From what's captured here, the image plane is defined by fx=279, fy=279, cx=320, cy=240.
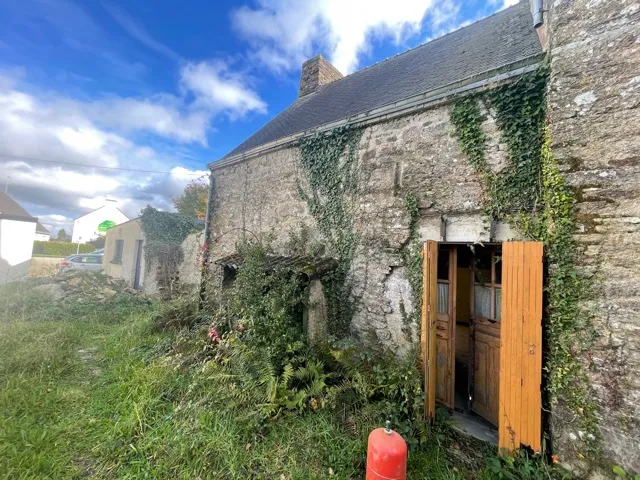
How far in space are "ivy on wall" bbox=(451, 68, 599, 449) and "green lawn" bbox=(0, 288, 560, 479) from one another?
1.27 meters

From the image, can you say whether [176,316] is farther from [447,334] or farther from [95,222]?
[95,222]

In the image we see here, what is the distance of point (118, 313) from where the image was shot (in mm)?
8172

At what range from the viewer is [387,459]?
218 centimetres

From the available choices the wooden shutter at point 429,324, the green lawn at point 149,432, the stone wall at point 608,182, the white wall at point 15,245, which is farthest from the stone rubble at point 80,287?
the stone wall at point 608,182

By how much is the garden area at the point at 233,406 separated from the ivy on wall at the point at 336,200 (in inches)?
27.1

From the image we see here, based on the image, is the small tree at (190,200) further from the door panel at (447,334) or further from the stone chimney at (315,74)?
the door panel at (447,334)

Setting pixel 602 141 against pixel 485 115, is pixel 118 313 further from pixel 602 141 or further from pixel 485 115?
pixel 602 141

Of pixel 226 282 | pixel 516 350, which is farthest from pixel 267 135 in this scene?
pixel 516 350

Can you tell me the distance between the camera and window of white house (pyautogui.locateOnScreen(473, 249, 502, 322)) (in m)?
3.67

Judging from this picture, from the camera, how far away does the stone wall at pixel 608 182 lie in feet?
7.99

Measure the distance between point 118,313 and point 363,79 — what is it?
9668 mm

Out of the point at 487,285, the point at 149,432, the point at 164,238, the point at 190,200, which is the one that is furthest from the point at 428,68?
the point at 190,200

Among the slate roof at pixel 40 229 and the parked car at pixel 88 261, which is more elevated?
the slate roof at pixel 40 229

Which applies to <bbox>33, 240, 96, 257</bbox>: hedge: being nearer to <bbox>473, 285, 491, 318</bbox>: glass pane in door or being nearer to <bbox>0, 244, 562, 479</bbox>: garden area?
<bbox>0, 244, 562, 479</bbox>: garden area
